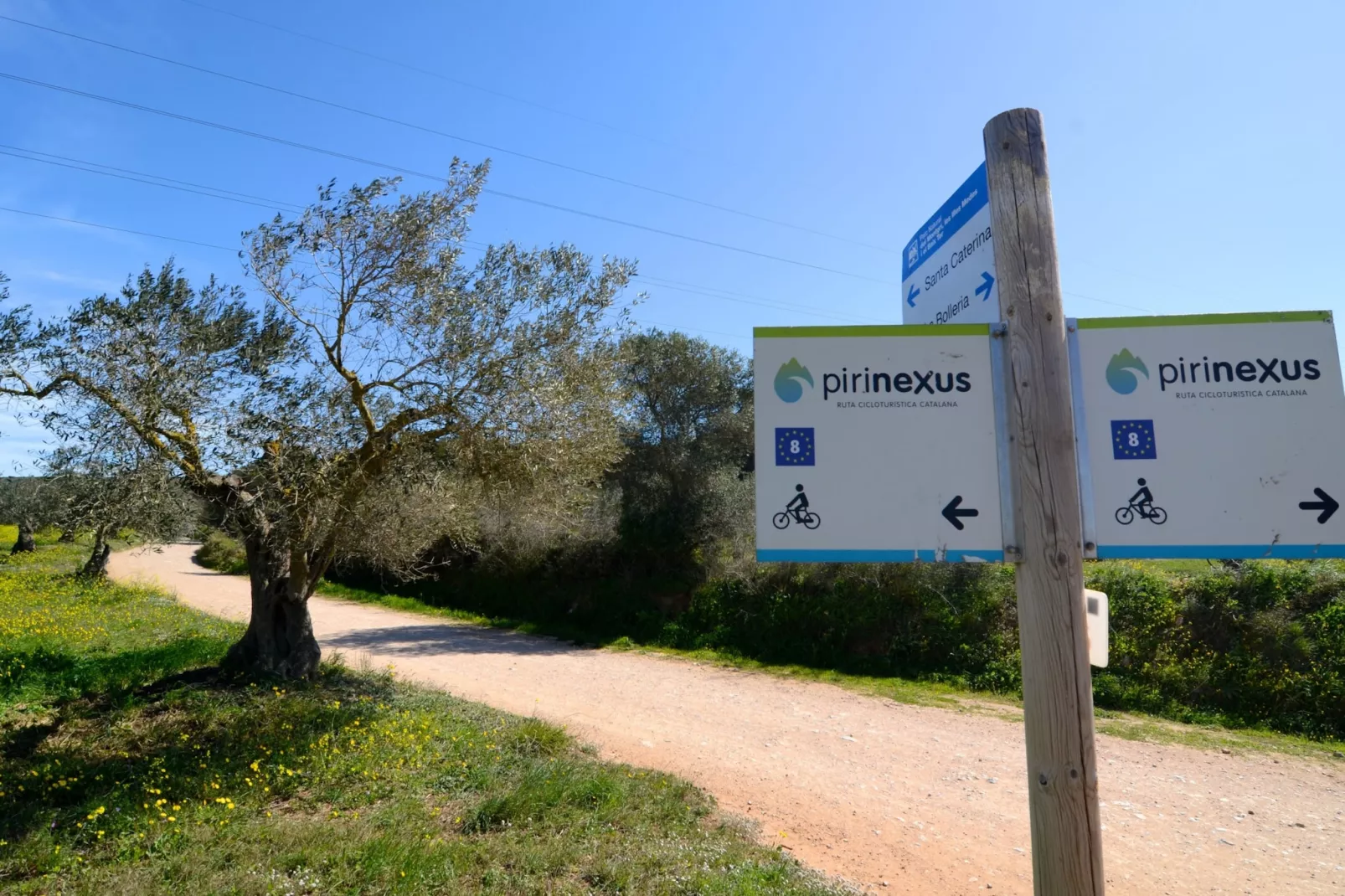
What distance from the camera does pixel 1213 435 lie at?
8.37 feet

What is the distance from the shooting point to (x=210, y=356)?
6.88 meters

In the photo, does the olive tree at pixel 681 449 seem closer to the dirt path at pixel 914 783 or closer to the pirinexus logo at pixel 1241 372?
the dirt path at pixel 914 783

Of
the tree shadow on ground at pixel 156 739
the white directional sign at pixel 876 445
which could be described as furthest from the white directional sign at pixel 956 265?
the tree shadow on ground at pixel 156 739

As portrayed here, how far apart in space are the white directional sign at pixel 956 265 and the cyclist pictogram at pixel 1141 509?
75 cm

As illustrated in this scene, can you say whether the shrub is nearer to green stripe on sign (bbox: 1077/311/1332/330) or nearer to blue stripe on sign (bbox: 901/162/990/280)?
blue stripe on sign (bbox: 901/162/990/280)

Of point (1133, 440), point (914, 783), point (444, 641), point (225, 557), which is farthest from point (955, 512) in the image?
point (225, 557)

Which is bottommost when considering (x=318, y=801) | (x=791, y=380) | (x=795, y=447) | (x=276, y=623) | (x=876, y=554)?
(x=318, y=801)

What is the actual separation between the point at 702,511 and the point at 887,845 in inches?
445

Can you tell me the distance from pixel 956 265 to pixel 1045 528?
1149 mm

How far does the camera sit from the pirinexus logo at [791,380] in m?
2.69

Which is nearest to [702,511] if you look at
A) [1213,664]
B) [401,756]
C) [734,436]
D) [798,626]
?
[734,436]

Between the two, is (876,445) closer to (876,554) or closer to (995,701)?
(876,554)

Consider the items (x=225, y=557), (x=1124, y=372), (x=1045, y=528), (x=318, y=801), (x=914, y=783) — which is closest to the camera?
(x=1045, y=528)

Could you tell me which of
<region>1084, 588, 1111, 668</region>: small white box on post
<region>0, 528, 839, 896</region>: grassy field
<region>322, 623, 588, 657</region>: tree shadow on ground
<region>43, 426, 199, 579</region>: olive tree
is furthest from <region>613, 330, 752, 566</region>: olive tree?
<region>1084, 588, 1111, 668</region>: small white box on post
